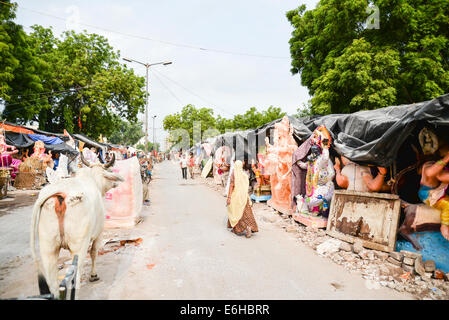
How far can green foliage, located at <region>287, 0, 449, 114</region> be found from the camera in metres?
9.80

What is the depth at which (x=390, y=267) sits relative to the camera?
394 centimetres

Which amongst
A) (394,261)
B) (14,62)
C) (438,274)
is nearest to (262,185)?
(394,261)

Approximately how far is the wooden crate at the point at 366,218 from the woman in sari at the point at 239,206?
1.80 metres

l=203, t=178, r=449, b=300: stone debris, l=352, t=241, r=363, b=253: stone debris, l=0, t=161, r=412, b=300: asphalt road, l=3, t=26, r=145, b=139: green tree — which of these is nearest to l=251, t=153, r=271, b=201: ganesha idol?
l=0, t=161, r=412, b=300: asphalt road

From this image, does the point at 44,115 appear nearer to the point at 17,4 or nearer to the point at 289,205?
the point at 17,4

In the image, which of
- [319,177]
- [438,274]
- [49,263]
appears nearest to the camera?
[49,263]

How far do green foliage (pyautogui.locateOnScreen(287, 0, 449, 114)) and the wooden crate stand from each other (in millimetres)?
6215

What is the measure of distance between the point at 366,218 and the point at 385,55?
809 centimetres

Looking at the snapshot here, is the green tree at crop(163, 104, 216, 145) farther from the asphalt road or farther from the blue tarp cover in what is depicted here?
the asphalt road

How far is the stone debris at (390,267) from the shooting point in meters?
3.40

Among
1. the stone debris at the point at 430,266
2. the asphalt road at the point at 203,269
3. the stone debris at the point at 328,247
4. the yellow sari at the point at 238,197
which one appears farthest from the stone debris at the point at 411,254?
the yellow sari at the point at 238,197

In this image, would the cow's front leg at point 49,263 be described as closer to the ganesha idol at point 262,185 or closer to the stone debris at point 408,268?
the stone debris at point 408,268

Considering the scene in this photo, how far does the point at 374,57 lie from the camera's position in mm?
10078

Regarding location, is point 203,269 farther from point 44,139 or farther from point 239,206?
point 44,139
